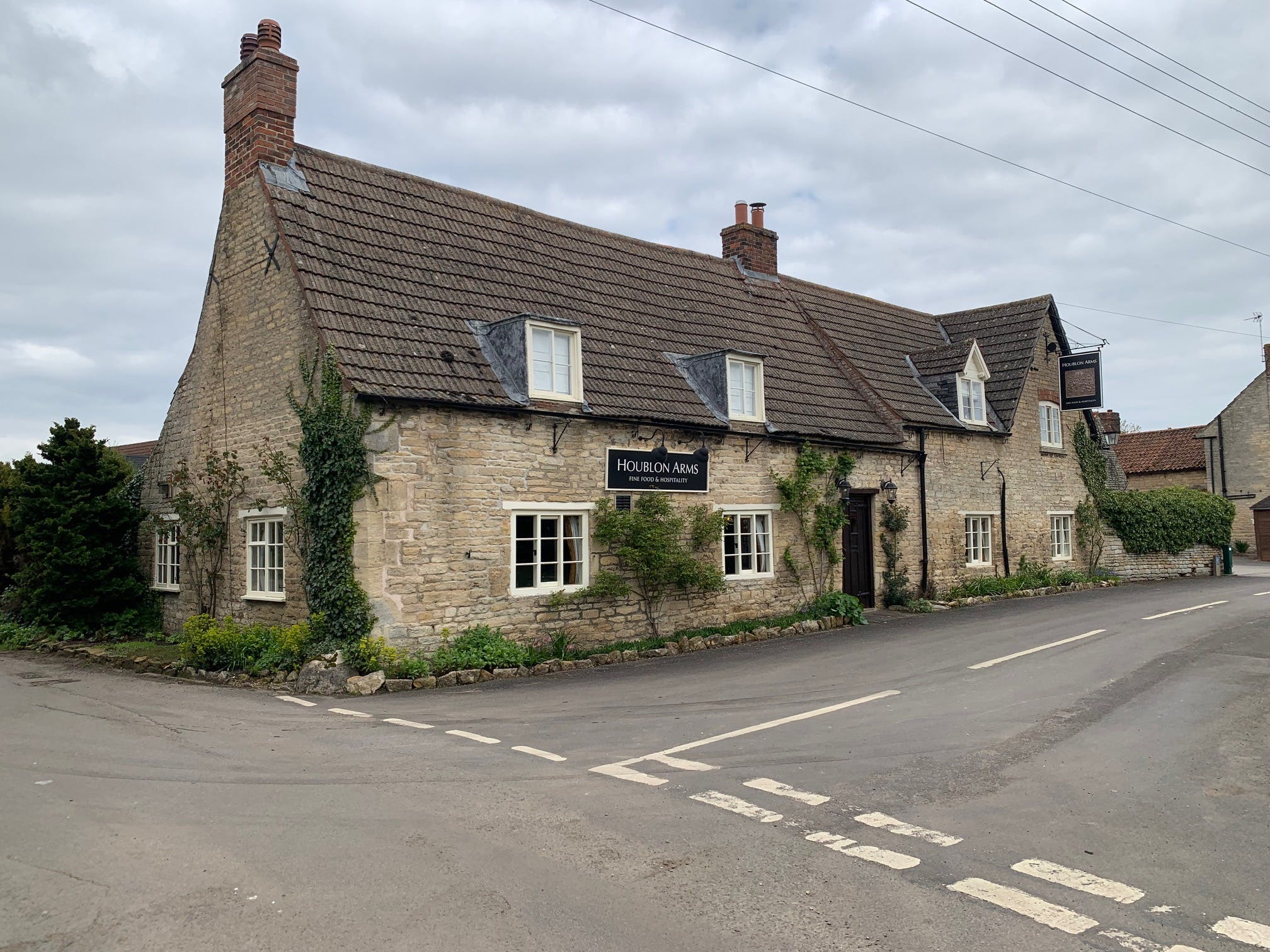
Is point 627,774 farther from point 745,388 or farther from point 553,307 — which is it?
point 745,388

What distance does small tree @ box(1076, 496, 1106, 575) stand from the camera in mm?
27609

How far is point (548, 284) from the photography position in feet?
56.7

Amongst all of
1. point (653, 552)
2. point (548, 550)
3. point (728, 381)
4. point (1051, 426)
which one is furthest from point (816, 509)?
point (1051, 426)

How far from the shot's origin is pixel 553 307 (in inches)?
658

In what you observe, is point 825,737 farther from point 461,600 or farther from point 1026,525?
point 1026,525

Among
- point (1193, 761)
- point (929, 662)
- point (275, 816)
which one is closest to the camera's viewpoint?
point (275, 816)

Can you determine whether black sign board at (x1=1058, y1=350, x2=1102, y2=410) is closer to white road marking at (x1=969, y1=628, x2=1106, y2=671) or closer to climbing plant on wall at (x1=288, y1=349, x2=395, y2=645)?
white road marking at (x1=969, y1=628, x2=1106, y2=671)

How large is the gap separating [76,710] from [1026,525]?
22909 mm

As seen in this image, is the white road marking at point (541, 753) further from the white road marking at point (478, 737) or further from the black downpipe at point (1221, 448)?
the black downpipe at point (1221, 448)

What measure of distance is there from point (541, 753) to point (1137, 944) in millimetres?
5097

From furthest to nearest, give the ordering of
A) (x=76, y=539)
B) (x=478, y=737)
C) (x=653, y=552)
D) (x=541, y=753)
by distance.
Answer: (x=76, y=539)
(x=653, y=552)
(x=478, y=737)
(x=541, y=753)

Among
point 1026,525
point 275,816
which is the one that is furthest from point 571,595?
point 1026,525

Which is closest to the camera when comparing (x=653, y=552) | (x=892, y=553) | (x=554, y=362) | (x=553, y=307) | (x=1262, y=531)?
(x=554, y=362)

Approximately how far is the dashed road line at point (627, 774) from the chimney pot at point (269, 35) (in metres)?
13.3
